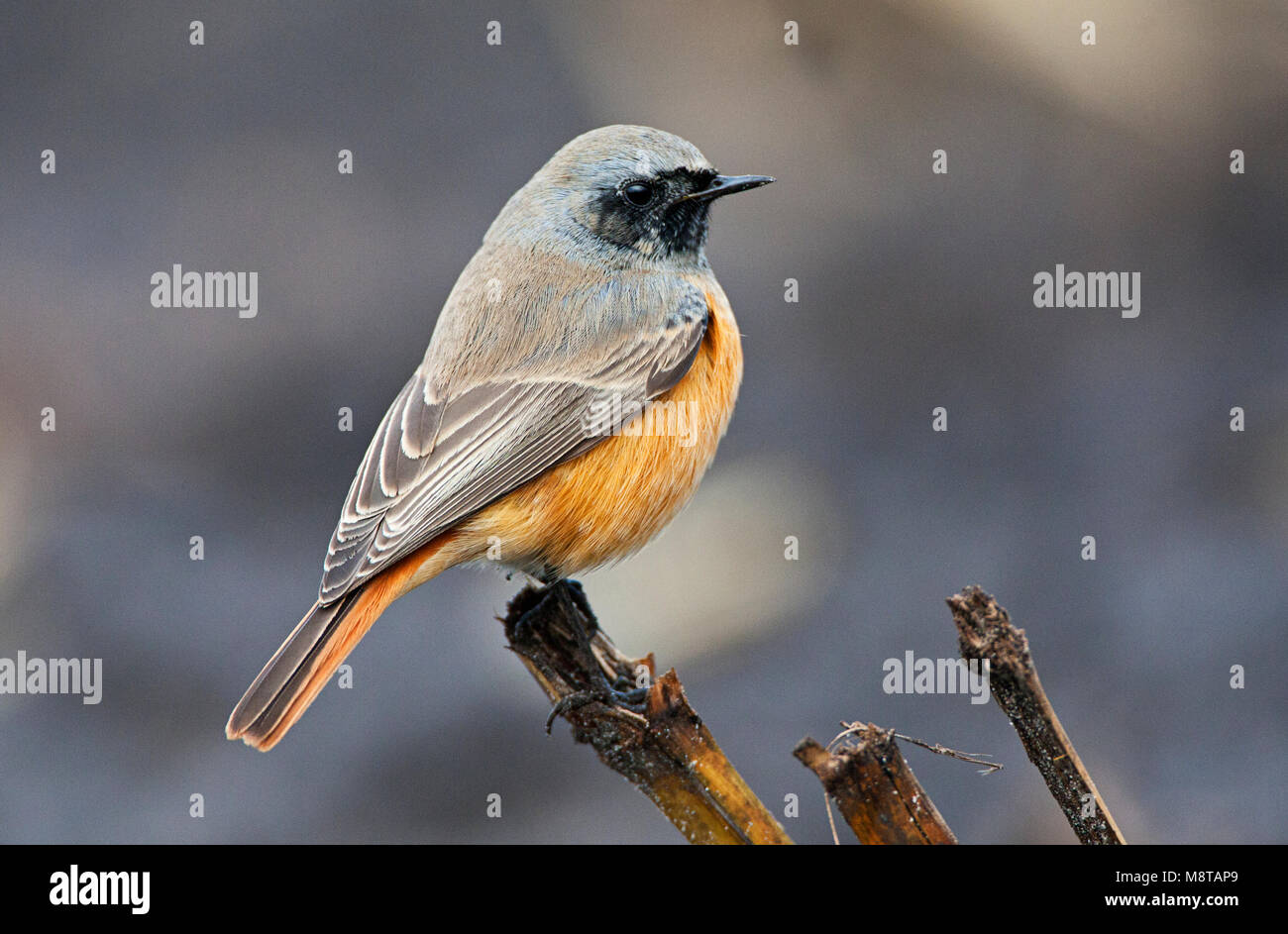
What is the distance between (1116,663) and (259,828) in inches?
170

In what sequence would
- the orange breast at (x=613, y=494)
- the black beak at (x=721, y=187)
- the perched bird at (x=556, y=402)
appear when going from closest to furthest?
the perched bird at (x=556, y=402), the orange breast at (x=613, y=494), the black beak at (x=721, y=187)

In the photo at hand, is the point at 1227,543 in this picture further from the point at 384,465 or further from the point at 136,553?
the point at 136,553

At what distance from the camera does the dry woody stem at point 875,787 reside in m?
2.73

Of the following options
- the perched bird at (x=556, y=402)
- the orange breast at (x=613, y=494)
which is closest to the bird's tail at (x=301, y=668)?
the perched bird at (x=556, y=402)

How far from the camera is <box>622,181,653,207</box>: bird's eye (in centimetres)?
452

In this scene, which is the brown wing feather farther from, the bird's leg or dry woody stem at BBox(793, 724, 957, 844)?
dry woody stem at BBox(793, 724, 957, 844)

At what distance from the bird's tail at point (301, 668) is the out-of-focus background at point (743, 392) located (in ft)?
8.54

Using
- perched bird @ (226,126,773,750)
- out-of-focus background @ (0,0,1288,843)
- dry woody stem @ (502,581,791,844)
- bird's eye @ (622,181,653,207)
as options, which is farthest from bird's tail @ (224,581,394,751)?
out-of-focus background @ (0,0,1288,843)

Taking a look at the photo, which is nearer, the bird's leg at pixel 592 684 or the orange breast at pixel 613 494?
the bird's leg at pixel 592 684

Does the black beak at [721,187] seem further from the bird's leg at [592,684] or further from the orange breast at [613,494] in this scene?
the bird's leg at [592,684]

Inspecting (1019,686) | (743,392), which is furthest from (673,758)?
(743,392)

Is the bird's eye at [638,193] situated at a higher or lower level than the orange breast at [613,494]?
higher

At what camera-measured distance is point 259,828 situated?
6.09 meters

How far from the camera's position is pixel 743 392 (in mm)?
7293
